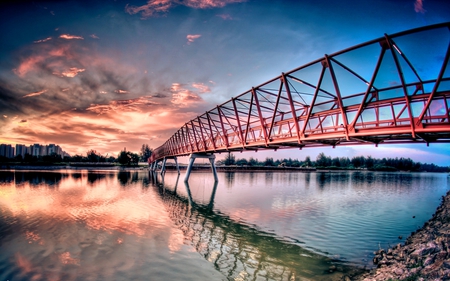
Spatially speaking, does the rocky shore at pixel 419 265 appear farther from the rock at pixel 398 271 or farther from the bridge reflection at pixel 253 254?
the bridge reflection at pixel 253 254

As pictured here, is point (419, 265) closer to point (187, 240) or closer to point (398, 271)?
point (398, 271)

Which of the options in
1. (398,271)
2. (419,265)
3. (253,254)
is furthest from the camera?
(253,254)

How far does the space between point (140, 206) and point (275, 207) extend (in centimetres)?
1679

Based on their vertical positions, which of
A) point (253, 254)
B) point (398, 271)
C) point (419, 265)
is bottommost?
point (253, 254)

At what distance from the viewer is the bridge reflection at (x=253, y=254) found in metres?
11.9

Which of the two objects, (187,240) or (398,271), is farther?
(187,240)

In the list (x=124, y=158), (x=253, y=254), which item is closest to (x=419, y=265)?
(x=253, y=254)

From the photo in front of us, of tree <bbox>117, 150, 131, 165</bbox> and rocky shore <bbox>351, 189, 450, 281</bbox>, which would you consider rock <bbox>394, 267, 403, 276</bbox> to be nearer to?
rocky shore <bbox>351, 189, 450, 281</bbox>

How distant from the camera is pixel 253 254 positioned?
14547mm

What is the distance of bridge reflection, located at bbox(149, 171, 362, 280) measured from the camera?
11.9 meters

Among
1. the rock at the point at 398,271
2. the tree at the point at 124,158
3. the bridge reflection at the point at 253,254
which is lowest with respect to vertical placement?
the bridge reflection at the point at 253,254

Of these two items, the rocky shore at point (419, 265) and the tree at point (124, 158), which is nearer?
the rocky shore at point (419, 265)

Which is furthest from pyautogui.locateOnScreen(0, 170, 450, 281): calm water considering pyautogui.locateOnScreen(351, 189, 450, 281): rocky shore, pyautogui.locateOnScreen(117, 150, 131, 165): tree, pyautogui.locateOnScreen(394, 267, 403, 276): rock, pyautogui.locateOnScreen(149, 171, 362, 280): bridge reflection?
pyautogui.locateOnScreen(117, 150, 131, 165): tree

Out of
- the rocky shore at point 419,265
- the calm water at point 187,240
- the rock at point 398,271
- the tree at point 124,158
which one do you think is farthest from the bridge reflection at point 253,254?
the tree at point 124,158
